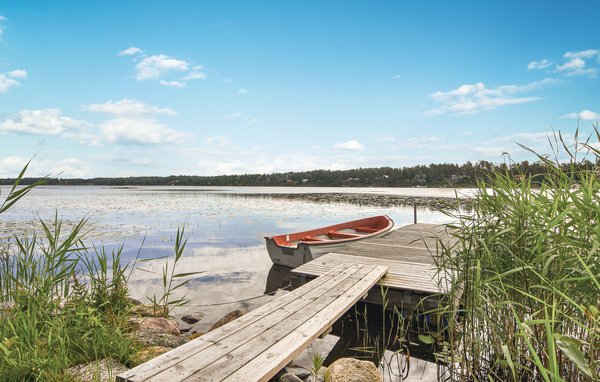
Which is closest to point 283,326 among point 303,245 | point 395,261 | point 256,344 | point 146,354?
point 256,344

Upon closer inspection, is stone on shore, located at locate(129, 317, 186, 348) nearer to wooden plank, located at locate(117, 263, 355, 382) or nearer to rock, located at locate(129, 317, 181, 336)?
rock, located at locate(129, 317, 181, 336)

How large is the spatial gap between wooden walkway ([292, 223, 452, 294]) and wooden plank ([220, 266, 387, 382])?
4.54ft

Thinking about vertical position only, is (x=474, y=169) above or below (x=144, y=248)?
above

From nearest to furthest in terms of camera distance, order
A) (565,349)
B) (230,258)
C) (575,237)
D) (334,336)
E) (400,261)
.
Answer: (565,349) → (575,237) → (334,336) → (400,261) → (230,258)

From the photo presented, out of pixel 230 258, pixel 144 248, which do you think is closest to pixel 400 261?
pixel 230 258

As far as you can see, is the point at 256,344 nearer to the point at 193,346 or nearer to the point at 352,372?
the point at 193,346

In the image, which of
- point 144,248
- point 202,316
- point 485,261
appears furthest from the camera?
point 144,248

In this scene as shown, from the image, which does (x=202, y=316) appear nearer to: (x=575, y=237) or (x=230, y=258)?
(x=230, y=258)

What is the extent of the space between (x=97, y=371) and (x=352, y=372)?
268 cm

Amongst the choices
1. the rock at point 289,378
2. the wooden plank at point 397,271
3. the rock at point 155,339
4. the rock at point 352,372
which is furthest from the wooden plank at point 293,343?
the rock at point 155,339

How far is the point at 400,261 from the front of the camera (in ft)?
27.9

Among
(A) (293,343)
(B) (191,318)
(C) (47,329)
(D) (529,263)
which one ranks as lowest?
(B) (191,318)

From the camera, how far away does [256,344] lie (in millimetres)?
3574

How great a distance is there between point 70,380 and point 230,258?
9956 mm
